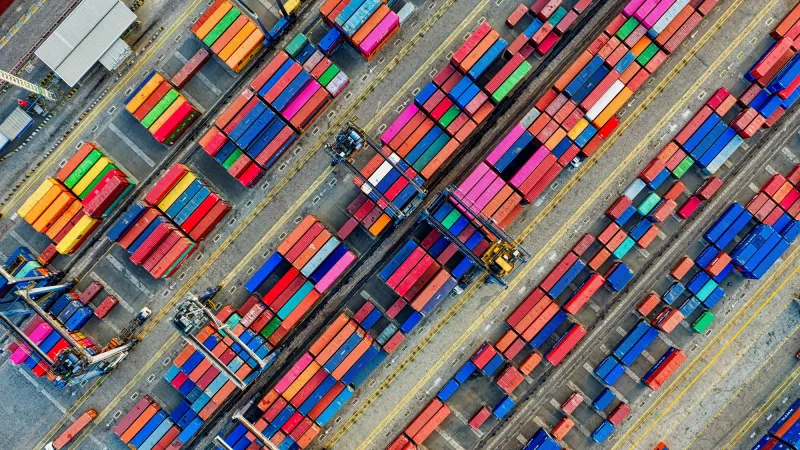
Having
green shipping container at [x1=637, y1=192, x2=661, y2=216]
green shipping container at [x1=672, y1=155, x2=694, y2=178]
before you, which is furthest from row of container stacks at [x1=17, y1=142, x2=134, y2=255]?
green shipping container at [x1=672, y1=155, x2=694, y2=178]

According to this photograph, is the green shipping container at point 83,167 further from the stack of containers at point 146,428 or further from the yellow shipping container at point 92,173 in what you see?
the stack of containers at point 146,428

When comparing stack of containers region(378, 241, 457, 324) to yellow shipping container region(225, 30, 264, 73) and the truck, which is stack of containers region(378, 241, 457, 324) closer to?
yellow shipping container region(225, 30, 264, 73)

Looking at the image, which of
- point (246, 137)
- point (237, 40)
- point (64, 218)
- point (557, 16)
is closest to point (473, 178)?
point (557, 16)

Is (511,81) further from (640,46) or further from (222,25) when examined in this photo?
(222,25)

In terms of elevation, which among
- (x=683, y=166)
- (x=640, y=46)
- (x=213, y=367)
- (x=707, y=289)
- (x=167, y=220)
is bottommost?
(x=213, y=367)

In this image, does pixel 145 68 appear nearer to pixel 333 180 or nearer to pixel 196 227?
pixel 196 227

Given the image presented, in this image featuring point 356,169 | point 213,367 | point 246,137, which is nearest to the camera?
point 356,169
